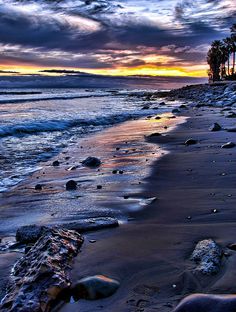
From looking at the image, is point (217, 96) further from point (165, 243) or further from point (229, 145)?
point (165, 243)

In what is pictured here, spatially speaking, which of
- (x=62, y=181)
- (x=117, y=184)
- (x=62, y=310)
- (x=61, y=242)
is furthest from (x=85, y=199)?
(x=62, y=310)

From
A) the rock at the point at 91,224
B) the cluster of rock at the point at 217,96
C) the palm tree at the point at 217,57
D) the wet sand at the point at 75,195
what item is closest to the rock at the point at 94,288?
the wet sand at the point at 75,195

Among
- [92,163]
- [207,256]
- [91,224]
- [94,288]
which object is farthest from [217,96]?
[94,288]

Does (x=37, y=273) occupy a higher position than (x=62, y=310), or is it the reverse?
(x=37, y=273)

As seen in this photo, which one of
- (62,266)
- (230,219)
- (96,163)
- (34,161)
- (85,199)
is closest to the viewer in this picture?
(62,266)

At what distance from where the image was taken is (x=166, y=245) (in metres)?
3.20

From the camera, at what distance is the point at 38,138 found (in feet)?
39.9

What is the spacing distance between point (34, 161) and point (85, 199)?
11.4 feet

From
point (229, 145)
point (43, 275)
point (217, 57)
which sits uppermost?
point (217, 57)

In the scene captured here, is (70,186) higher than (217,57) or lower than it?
lower

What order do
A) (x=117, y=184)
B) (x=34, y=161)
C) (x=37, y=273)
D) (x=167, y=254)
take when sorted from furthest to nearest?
(x=34, y=161), (x=117, y=184), (x=167, y=254), (x=37, y=273)

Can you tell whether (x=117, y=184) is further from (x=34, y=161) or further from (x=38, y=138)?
(x=38, y=138)

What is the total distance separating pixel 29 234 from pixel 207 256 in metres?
1.63

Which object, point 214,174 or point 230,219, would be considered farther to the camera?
Result: point 214,174
